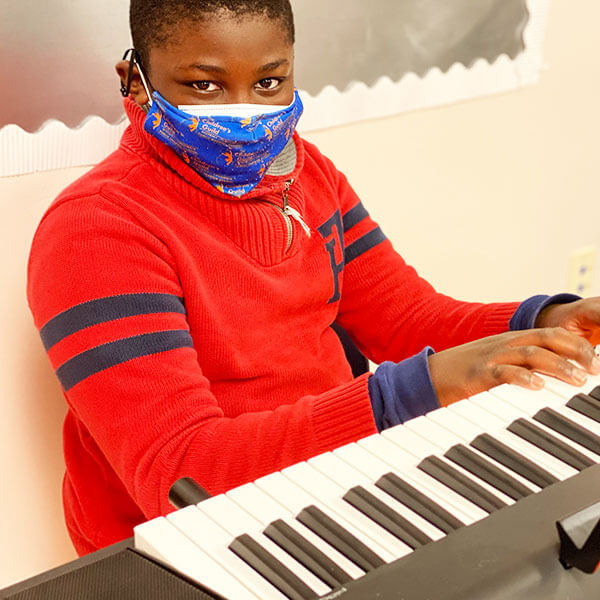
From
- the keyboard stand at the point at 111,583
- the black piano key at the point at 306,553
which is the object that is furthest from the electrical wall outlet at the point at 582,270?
the keyboard stand at the point at 111,583

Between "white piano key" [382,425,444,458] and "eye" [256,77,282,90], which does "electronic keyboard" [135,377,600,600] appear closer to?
"white piano key" [382,425,444,458]

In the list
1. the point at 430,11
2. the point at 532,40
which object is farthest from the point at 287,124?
the point at 532,40

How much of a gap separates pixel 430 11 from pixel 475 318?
736 millimetres

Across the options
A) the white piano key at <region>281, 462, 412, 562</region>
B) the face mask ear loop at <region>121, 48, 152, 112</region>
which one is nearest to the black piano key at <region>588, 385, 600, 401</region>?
the white piano key at <region>281, 462, 412, 562</region>

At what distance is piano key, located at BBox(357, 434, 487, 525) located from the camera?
77 centimetres

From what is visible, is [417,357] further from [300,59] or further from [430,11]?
[430,11]

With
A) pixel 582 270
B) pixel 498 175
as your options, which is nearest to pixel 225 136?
pixel 498 175

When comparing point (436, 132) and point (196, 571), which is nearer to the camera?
Result: point (196, 571)

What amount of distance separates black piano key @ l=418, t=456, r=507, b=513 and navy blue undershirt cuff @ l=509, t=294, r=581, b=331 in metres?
0.48

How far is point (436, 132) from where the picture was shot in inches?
77.6

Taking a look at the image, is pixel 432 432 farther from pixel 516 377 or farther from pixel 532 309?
pixel 532 309

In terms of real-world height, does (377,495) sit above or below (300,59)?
below

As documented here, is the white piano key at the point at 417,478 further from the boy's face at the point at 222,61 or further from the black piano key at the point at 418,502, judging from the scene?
the boy's face at the point at 222,61

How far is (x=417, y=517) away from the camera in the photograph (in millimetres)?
764
